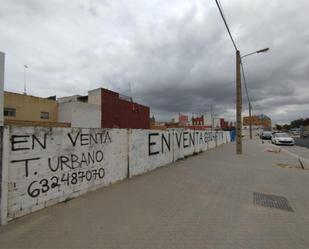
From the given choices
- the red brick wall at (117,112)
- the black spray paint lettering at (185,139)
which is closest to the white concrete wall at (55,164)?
the black spray paint lettering at (185,139)

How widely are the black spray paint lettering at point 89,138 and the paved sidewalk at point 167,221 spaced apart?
4.33 ft

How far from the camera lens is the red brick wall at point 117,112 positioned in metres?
33.0

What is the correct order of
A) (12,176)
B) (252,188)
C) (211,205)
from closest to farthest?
1. (12,176)
2. (211,205)
3. (252,188)

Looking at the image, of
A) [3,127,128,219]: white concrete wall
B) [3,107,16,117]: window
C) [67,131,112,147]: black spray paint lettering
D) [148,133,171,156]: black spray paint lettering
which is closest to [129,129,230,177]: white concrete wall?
[148,133,171,156]: black spray paint lettering

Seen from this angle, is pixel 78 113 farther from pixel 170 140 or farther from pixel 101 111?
pixel 170 140

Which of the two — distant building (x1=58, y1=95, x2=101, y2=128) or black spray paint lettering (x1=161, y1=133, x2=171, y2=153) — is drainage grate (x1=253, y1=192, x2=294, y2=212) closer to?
black spray paint lettering (x1=161, y1=133, x2=171, y2=153)

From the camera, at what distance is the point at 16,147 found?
167 inches

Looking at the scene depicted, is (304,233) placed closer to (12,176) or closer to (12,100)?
(12,176)

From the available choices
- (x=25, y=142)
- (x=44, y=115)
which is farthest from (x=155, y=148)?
(x=44, y=115)

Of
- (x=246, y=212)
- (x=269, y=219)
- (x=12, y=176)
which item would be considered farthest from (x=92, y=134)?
(x=269, y=219)

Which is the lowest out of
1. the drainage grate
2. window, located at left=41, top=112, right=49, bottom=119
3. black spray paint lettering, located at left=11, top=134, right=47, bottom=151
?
the drainage grate

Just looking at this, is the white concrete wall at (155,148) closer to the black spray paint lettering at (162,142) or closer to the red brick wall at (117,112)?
the black spray paint lettering at (162,142)

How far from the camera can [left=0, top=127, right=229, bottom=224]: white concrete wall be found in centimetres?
418

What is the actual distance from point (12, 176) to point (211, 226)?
11.9ft
